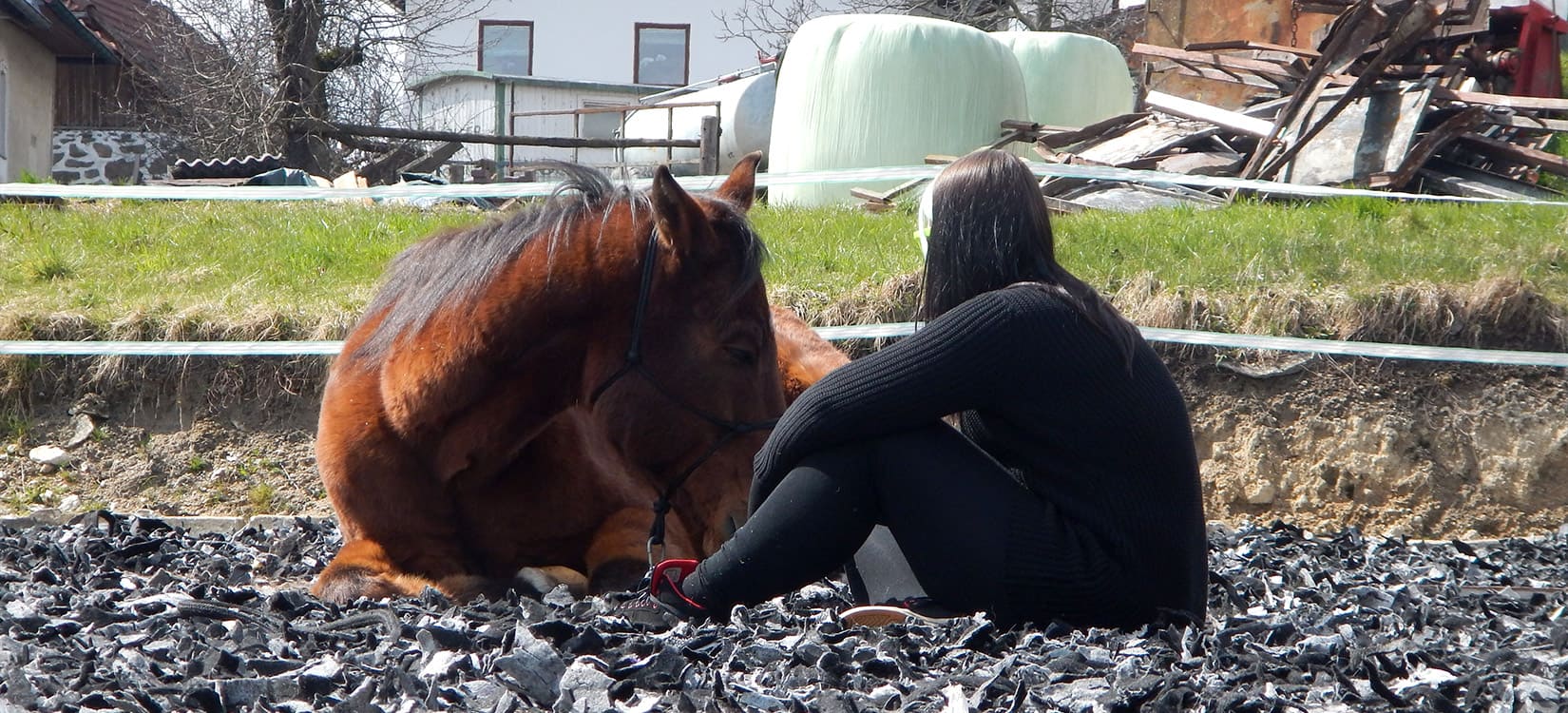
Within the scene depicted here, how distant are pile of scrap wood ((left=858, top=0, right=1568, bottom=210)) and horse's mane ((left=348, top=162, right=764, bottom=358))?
19.7 feet

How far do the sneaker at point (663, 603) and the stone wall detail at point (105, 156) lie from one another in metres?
18.6

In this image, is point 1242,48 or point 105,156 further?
point 105,156

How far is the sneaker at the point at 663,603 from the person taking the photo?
2955 millimetres

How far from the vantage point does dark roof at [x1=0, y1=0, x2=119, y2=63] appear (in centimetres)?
1614

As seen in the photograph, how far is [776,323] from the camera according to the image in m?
5.15

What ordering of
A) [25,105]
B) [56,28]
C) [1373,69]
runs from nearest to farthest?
[1373,69] → [56,28] → [25,105]

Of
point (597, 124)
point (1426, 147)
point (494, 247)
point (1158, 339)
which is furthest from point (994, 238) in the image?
point (597, 124)

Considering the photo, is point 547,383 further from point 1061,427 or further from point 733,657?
point 1061,427

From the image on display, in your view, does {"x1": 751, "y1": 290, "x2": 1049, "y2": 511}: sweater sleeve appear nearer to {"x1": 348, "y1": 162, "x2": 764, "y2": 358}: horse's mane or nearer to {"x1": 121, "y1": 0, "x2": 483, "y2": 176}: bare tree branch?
{"x1": 348, "y1": 162, "x2": 764, "y2": 358}: horse's mane

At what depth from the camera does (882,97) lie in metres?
10.5

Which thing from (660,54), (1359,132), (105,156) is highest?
(660,54)

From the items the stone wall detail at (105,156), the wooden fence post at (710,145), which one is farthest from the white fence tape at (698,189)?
the stone wall detail at (105,156)

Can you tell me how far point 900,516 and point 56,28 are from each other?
18.0m

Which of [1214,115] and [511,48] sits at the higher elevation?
[511,48]
